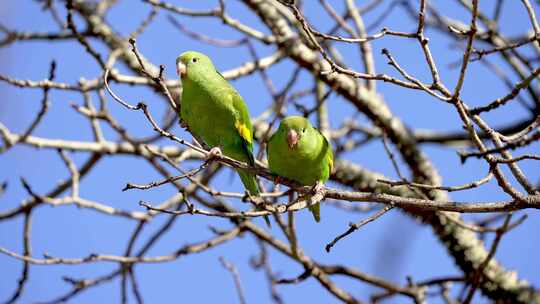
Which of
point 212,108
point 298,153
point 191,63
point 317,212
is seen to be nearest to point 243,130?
point 212,108

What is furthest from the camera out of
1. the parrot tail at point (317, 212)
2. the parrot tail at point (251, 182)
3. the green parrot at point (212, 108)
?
the parrot tail at point (317, 212)

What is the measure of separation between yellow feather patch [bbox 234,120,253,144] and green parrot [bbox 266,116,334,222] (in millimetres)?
189

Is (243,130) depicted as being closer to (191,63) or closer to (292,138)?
(292,138)

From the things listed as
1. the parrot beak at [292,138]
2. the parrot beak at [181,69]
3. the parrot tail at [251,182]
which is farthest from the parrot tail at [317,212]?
the parrot beak at [181,69]

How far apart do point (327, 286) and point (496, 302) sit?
1.53 m

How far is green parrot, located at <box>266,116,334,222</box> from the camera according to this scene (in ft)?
16.1

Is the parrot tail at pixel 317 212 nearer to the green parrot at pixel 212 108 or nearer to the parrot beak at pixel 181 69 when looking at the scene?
the green parrot at pixel 212 108

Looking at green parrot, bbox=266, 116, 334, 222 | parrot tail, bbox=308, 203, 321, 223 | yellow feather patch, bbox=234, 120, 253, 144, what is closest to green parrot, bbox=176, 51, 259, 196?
yellow feather patch, bbox=234, 120, 253, 144

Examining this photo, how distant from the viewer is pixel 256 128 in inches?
241

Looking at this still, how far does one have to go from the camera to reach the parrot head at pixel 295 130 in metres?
4.89

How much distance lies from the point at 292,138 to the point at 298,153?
0.12 m

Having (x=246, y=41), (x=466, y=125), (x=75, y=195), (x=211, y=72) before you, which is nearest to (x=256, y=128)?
(x=246, y=41)

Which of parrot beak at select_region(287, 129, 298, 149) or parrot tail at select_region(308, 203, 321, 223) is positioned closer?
parrot beak at select_region(287, 129, 298, 149)

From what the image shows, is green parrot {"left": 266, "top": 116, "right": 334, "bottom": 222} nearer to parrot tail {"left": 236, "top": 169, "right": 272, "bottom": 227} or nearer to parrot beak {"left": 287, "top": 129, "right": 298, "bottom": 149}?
parrot beak {"left": 287, "top": 129, "right": 298, "bottom": 149}
